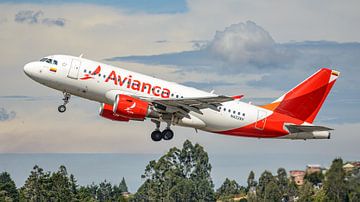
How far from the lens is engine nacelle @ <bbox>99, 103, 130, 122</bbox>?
77.9m

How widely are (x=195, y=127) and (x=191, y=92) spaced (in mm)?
3412

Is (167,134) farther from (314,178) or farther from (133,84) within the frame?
(314,178)

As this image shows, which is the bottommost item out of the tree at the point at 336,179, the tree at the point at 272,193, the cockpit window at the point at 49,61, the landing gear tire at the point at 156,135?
the landing gear tire at the point at 156,135

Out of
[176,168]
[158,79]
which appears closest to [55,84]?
[158,79]

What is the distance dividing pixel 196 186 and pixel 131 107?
362 ft

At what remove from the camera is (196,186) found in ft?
597

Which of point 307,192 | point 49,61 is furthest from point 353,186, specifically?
point 49,61

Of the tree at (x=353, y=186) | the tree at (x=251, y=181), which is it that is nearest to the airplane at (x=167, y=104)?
the tree at (x=353, y=186)

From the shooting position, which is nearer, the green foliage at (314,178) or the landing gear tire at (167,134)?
the landing gear tire at (167,134)

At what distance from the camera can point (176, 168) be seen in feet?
610

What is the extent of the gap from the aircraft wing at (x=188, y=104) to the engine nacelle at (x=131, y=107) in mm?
881

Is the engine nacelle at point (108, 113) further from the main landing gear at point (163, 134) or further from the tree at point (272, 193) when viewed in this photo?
the tree at point (272, 193)

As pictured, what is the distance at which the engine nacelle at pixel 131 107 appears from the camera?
2854 inches

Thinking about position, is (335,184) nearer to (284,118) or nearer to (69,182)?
(284,118)
